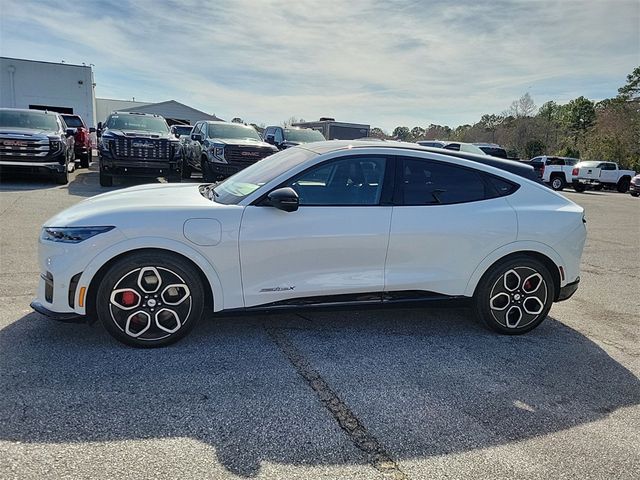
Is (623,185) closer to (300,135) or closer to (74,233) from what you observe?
(300,135)

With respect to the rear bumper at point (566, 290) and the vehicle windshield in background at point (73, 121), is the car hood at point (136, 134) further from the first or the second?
the rear bumper at point (566, 290)

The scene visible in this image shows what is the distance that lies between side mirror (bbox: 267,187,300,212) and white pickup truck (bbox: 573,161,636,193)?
26.8 m

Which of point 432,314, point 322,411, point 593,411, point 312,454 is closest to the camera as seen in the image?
point 312,454

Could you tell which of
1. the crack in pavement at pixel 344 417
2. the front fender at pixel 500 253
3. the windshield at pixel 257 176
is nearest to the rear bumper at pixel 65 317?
the windshield at pixel 257 176

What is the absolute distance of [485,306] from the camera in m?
4.42

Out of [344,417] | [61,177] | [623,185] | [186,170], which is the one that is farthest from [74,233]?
[623,185]

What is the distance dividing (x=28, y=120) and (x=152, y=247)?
1209cm

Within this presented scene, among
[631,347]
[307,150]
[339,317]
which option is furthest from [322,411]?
[631,347]

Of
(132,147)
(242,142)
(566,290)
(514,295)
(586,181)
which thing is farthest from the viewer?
(586,181)

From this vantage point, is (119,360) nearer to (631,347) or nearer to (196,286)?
(196,286)

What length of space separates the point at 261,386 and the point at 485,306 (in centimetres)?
220

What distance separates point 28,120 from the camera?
43.5 feet

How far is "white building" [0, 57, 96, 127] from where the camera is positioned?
3136 cm

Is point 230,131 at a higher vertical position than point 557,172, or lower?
higher
